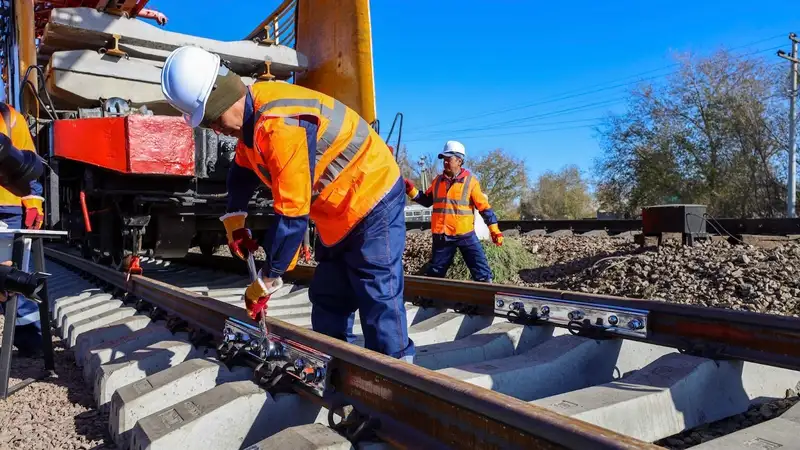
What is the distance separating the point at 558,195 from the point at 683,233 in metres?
36.1

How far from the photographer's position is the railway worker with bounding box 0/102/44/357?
3701 mm

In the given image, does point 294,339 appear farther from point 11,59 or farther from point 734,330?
point 11,59

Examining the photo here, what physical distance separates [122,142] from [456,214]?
2.92 metres

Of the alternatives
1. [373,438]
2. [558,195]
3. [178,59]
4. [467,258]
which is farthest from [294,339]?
[558,195]

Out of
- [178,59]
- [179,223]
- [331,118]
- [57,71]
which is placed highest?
[57,71]

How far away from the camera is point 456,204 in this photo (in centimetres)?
587

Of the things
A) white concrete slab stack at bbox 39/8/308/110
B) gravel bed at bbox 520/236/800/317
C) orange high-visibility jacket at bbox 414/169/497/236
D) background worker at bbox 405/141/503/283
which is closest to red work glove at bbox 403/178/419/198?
background worker at bbox 405/141/503/283

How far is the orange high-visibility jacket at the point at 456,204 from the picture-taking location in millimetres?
5859

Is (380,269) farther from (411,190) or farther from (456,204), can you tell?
(456,204)

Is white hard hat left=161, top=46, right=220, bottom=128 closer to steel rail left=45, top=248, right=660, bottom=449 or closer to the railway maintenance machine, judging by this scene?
steel rail left=45, top=248, right=660, bottom=449

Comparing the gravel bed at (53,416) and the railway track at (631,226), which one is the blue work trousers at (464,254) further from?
the railway track at (631,226)

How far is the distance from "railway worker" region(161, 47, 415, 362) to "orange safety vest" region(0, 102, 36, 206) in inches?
63.6

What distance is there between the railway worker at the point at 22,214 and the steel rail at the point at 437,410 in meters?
2.25

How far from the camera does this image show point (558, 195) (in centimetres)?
4322
